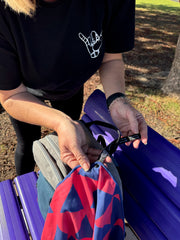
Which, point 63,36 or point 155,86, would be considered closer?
point 63,36

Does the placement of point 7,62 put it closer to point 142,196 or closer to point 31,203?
point 31,203

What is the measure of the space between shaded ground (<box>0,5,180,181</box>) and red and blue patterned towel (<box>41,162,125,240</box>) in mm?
1995

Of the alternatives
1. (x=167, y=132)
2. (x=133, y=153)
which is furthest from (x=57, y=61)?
(x=167, y=132)

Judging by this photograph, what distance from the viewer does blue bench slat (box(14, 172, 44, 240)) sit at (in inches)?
64.4

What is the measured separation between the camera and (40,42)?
137cm

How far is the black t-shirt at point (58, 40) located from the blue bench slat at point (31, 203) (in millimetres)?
773

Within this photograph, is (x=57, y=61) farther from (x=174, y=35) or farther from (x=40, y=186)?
(x=174, y=35)

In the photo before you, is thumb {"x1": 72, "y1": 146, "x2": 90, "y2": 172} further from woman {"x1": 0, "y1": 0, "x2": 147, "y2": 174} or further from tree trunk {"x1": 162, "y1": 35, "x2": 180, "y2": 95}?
tree trunk {"x1": 162, "y1": 35, "x2": 180, "y2": 95}

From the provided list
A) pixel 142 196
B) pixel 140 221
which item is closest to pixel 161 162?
pixel 142 196

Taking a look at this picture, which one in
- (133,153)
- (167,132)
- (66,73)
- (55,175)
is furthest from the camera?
(167,132)

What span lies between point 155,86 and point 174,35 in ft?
12.5

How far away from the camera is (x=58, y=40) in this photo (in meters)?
1.41

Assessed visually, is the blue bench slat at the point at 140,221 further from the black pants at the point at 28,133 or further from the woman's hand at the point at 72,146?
the black pants at the point at 28,133

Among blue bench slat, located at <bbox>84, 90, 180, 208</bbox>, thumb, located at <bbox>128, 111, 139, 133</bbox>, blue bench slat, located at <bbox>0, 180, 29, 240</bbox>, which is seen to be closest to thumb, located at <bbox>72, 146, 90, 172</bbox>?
thumb, located at <bbox>128, 111, 139, 133</bbox>
